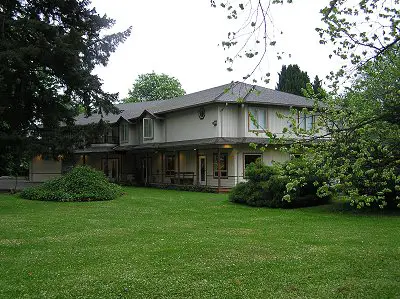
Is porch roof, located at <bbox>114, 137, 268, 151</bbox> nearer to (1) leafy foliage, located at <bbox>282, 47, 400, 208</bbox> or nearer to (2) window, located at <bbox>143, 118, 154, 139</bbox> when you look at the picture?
(2) window, located at <bbox>143, 118, 154, 139</bbox>

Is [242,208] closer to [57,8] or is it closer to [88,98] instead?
[88,98]

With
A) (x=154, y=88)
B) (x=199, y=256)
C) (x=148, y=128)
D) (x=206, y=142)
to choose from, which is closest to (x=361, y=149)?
(x=199, y=256)

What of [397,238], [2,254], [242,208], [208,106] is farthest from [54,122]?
[397,238]

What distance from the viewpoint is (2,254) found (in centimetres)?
922

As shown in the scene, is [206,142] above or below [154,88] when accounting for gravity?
below

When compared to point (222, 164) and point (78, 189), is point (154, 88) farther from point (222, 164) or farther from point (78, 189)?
point (78, 189)

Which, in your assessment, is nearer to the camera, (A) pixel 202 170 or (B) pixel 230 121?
(B) pixel 230 121

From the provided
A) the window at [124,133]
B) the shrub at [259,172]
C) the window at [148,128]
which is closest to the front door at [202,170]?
the window at [148,128]

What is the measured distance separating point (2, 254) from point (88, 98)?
1742cm

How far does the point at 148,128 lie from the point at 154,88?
40.6 meters

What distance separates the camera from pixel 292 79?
4984cm

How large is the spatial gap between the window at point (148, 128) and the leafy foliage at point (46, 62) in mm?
7642

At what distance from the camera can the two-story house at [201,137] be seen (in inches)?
1131

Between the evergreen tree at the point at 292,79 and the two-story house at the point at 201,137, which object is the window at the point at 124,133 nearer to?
the two-story house at the point at 201,137
